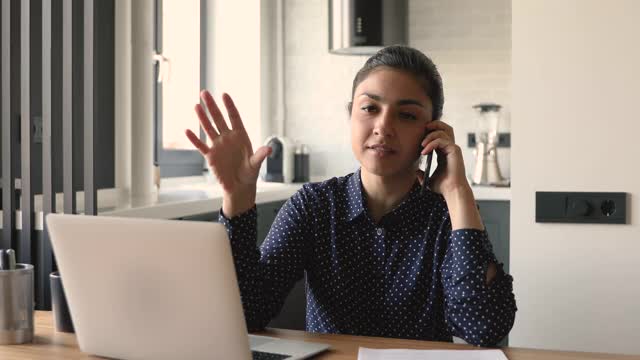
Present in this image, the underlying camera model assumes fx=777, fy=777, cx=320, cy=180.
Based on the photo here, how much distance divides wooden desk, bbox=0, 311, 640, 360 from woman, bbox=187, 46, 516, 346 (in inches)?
6.9

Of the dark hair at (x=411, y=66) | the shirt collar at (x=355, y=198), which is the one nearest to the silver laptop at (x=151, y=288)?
the shirt collar at (x=355, y=198)

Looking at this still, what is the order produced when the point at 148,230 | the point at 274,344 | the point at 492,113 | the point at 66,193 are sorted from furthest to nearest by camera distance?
the point at 492,113
the point at 66,193
the point at 274,344
the point at 148,230

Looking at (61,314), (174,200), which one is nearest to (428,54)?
(174,200)

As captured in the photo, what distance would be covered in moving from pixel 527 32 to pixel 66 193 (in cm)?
114

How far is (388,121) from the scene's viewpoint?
151cm

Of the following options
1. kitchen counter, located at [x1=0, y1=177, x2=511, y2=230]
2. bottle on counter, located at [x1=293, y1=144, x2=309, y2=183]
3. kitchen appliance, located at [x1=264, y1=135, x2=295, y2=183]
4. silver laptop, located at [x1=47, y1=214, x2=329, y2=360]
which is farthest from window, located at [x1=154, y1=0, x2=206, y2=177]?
silver laptop, located at [x1=47, y1=214, x2=329, y2=360]


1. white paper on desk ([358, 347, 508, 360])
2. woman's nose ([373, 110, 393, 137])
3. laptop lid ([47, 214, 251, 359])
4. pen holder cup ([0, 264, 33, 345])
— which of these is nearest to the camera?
laptop lid ([47, 214, 251, 359])

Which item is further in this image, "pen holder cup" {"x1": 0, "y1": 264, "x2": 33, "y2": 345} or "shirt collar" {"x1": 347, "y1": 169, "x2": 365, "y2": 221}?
"shirt collar" {"x1": 347, "y1": 169, "x2": 365, "y2": 221}

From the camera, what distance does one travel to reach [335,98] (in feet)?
13.5

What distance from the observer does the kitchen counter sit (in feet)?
6.97

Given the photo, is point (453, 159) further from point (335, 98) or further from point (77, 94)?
point (335, 98)

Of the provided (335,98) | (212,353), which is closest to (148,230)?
(212,353)

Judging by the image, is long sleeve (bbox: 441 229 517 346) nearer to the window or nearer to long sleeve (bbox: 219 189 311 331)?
long sleeve (bbox: 219 189 311 331)

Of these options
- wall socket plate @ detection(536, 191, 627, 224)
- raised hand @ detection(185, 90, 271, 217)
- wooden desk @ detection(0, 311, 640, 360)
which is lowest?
wooden desk @ detection(0, 311, 640, 360)
